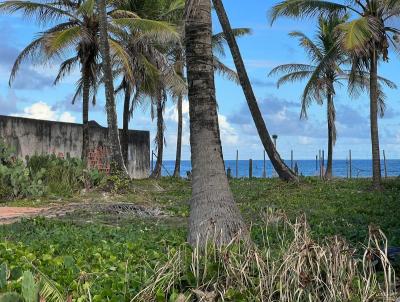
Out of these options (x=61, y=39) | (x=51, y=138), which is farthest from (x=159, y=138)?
(x=61, y=39)

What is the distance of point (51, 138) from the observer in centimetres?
2339

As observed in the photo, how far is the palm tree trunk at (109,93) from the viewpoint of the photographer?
61.8 ft

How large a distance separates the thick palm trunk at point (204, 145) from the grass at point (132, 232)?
551 millimetres

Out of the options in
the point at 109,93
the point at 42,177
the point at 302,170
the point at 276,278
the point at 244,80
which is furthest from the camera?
the point at 302,170

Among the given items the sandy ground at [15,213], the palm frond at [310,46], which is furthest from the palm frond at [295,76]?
the sandy ground at [15,213]

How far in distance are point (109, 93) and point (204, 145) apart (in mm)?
12252

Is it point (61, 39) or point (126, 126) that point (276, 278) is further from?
point (126, 126)

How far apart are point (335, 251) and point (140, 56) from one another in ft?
71.7

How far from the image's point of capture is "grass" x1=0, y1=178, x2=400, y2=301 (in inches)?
227

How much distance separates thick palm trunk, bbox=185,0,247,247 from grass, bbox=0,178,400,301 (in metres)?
0.55

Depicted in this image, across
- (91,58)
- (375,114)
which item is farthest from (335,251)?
(91,58)

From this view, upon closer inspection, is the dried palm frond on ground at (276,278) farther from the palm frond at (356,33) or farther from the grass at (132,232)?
the palm frond at (356,33)

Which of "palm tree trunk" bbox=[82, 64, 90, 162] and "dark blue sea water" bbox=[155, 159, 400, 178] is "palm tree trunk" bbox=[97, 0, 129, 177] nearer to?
"palm tree trunk" bbox=[82, 64, 90, 162]

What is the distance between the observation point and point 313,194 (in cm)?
1795
